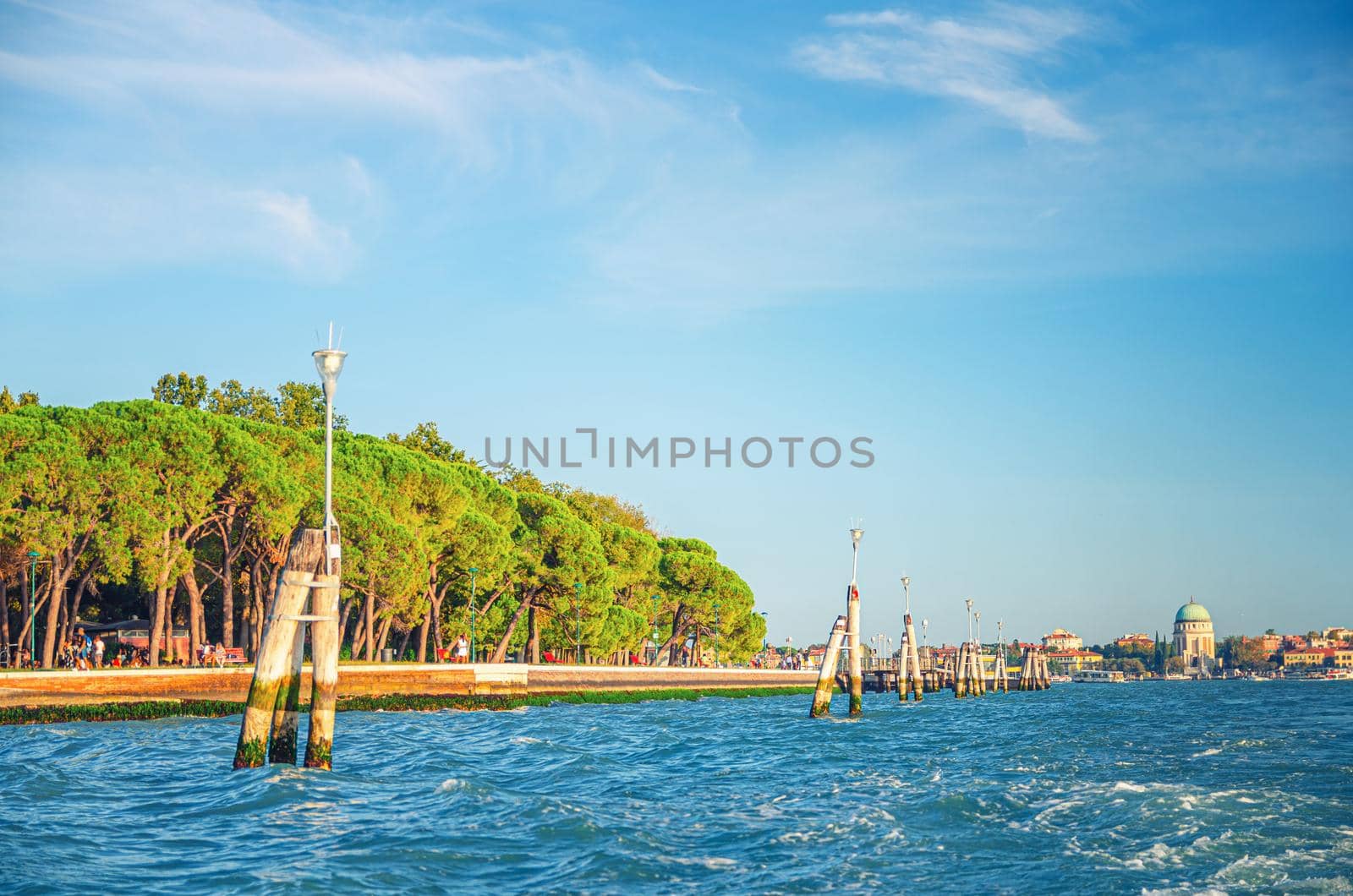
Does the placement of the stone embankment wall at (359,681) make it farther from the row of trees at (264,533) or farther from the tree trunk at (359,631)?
the tree trunk at (359,631)

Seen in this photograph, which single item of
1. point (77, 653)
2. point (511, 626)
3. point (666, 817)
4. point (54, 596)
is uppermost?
point (54, 596)

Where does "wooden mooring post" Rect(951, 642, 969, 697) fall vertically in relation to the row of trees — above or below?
below

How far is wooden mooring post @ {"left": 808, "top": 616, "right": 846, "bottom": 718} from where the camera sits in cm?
4025

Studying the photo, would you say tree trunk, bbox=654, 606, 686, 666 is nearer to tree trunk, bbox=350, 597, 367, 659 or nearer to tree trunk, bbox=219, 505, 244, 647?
tree trunk, bbox=350, 597, 367, 659

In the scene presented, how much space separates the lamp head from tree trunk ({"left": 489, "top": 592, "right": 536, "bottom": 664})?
177 ft

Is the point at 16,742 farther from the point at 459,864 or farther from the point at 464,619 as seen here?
the point at 464,619

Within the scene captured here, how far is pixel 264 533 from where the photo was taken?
5247 centimetres

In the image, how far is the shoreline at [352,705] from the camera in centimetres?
3672

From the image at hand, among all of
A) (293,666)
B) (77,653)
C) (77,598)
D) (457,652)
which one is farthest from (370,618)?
(293,666)

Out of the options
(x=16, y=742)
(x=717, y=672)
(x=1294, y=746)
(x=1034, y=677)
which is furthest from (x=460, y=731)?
(x=1034, y=677)

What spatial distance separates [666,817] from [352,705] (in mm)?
30142

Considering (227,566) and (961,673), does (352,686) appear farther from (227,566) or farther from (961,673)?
(961,673)

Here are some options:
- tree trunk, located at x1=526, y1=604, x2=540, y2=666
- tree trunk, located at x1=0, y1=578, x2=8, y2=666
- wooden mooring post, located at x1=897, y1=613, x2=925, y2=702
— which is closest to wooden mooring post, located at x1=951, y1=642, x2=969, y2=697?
wooden mooring post, located at x1=897, y1=613, x2=925, y2=702

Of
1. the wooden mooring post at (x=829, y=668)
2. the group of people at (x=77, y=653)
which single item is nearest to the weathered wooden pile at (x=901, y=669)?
the wooden mooring post at (x=829, y=668)
